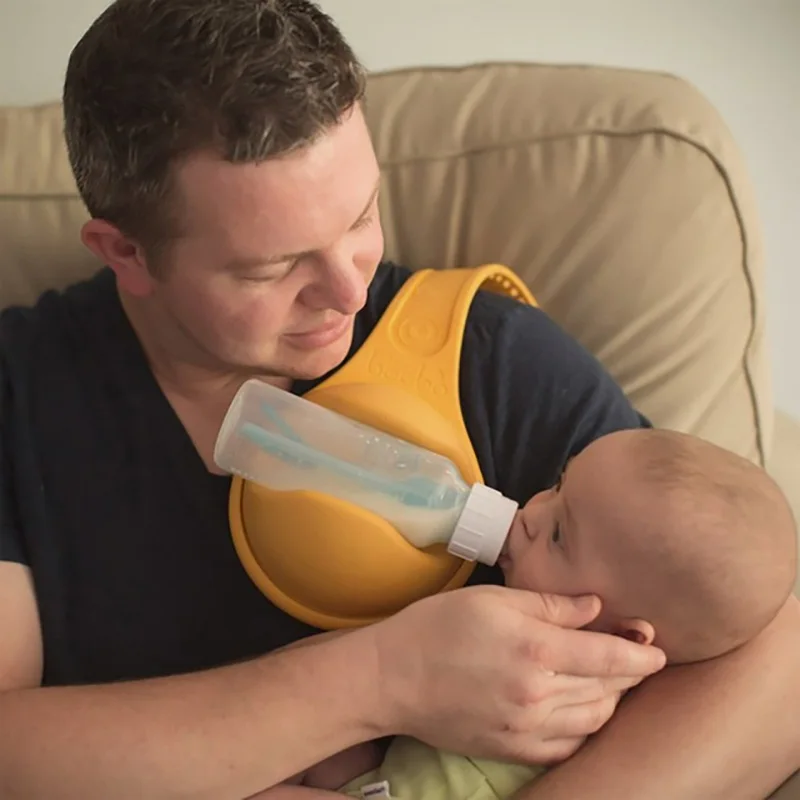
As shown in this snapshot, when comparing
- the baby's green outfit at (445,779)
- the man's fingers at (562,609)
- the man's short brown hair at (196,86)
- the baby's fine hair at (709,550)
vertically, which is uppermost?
the man's short brown hair at (196,86)

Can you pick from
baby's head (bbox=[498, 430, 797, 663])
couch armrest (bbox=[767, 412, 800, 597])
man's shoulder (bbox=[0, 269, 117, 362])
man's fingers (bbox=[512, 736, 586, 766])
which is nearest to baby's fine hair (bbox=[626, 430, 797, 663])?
baby's head (bbox=[498, 430, 797, 663])

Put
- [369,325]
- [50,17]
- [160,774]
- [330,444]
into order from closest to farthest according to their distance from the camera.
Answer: [160,774] < [330,444] < [369,325] < [50,17]

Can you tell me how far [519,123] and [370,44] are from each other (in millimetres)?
496

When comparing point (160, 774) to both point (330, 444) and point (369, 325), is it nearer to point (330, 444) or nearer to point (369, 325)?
point (330, 444)

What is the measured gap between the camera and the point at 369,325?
126 centimetres

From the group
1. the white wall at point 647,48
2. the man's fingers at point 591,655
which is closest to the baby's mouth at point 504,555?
the man's fingers at point 591,655

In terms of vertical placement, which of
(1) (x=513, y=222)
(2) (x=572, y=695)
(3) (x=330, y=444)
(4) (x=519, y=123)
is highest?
(4) (x=519, y=123)

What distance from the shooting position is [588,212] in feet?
4.31

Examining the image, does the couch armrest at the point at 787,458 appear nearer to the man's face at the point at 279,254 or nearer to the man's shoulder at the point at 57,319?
the man's face at the point at 279,254

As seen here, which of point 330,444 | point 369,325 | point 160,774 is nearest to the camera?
point 160,774

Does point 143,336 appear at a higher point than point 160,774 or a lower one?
higher

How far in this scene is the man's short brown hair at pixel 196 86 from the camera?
3.16 feet

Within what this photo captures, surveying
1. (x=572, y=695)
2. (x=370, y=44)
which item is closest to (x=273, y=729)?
(x=572, y=695)

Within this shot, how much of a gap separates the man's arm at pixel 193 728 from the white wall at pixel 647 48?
40.5 inches
